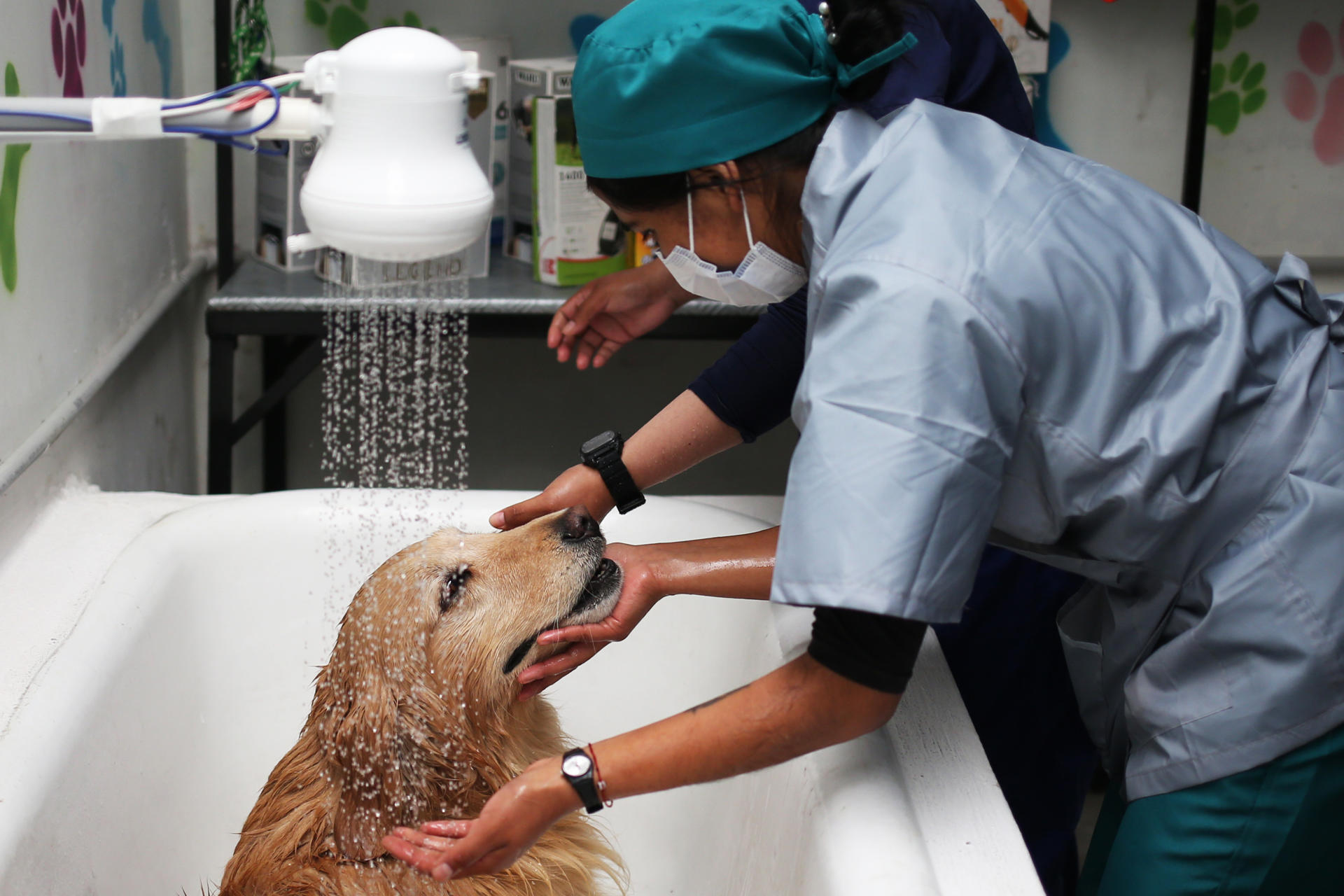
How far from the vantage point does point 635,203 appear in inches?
42.9

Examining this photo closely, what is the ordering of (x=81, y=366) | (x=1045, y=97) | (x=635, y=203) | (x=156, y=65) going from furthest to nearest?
(x=1045, y=97), (x=156, y=65), (x=81, y=366), (x=635, y=203)

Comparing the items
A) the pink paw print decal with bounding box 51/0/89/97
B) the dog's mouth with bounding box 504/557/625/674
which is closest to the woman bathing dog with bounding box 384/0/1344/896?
the dog's mouth with bounding box 504/557/625/674

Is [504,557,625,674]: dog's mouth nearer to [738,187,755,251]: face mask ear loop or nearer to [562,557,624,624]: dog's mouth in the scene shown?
[562,557,624,624]: dog's mouth

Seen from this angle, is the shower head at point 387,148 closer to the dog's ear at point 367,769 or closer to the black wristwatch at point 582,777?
the black wristwatch at point 582,777

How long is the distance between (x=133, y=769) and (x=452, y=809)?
0.38 meters

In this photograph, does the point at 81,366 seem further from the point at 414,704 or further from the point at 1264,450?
the point at 1264,450

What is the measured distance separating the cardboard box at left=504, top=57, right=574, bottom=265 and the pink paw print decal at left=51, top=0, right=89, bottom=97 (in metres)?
0.73

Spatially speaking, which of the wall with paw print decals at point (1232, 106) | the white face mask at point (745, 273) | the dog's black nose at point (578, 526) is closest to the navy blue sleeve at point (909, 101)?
the white face mask at point (745, 273)

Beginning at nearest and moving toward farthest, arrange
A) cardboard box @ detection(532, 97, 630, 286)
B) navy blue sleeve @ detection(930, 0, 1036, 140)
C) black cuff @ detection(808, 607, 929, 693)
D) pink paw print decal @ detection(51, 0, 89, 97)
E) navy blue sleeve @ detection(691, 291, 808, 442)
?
black cuff @ detection(808, 607, 929, 693)
navy blue sleeve @ detection(930, 0, 1036, 140)
navy blue sleeve @ detection(691, 291, 808, 442)
pink paw print decal @ detection(51, 0, 89, 97)
cardboard box @ detection(532, 97, 630, 286)

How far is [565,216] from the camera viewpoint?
2188 millimetres

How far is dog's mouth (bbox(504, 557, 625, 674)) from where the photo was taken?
132cm

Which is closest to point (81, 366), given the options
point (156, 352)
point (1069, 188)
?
point (156, 352)

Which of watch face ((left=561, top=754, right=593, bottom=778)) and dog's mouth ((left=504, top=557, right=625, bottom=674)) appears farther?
dog's mouth ((left=504, top=557, right=625, bottom=674))

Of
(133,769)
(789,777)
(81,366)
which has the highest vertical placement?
(81,366)
